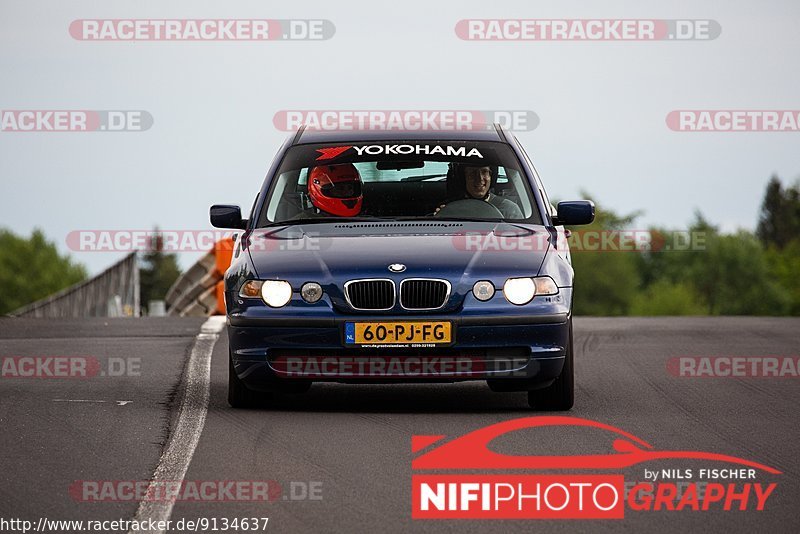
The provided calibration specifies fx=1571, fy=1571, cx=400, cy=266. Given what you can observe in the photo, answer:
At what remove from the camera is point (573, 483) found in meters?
6.86

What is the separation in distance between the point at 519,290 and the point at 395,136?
221cm

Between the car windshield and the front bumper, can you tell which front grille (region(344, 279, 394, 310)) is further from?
the car windshield

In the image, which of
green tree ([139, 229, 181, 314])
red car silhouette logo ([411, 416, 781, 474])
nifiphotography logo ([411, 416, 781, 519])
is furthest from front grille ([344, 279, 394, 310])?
green tree ([139, 229, 181, 314])

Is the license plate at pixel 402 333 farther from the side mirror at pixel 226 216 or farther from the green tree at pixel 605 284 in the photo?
the green tree at pixel 605 284

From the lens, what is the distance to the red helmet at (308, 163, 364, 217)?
34.8ft

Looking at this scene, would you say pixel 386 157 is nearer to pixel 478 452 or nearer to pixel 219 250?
pixel 478 452

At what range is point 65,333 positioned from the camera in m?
16.3

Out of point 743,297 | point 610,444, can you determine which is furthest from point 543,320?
point 743,297

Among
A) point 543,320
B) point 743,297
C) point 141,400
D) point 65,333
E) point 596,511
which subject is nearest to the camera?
point 596,511

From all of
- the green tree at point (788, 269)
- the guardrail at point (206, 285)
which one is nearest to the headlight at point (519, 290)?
the guardrail at point (206, 285)

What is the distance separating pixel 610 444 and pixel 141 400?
339 centimetres

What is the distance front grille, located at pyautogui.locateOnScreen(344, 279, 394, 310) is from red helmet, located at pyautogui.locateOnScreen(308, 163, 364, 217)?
128 centimetres

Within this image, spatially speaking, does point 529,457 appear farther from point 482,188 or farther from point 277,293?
point 482,188

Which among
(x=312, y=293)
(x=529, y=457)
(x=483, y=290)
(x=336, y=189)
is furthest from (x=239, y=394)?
(x=529, y=457)
